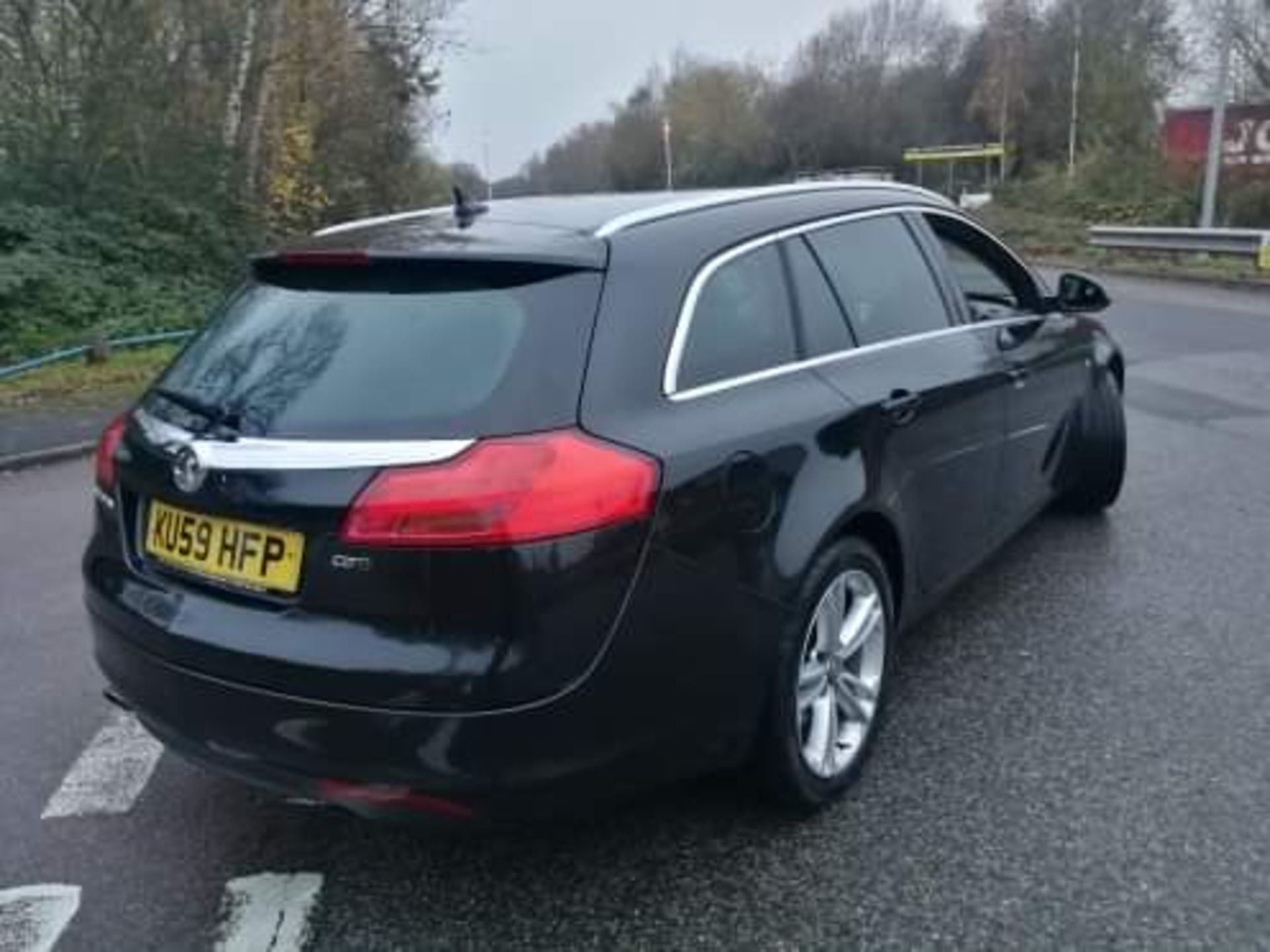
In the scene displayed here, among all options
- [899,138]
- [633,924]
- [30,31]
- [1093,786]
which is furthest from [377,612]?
[899,138]

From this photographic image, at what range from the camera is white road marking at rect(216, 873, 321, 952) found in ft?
8.23

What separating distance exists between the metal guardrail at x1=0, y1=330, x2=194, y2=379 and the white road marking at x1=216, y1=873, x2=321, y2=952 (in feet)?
27.4

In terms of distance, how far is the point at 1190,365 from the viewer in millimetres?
9734

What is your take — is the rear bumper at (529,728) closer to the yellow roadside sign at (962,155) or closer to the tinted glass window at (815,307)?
the tinted glass window at (815,307)

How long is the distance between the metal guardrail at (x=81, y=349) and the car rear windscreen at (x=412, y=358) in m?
8.10

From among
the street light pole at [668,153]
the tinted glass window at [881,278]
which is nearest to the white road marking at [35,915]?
the tinted glass window at [881,278]

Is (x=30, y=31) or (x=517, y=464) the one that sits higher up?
(x=30, y=31)

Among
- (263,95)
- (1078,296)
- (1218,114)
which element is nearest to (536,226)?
(1078,296)

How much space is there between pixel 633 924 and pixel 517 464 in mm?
1129

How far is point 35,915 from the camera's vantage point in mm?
2629

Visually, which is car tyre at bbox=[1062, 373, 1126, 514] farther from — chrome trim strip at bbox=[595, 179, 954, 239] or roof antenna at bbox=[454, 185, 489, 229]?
roof antenna at bbox=[454, 185, 489, 229]

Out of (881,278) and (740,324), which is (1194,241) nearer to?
(881,278)

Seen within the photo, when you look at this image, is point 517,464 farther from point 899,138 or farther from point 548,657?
point 899,138

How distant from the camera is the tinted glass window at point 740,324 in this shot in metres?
2.66
